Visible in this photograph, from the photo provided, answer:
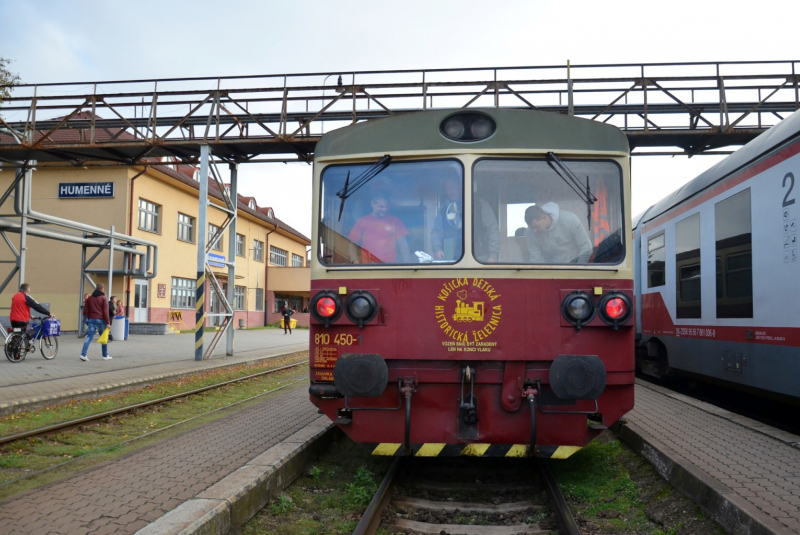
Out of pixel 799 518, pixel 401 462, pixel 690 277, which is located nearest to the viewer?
pixel 799 518

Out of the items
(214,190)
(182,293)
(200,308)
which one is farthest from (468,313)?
(214,190)

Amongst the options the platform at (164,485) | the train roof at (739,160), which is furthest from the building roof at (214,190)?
the train roof at (739,160)

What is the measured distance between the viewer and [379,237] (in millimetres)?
5129

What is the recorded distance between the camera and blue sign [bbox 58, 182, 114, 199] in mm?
22511

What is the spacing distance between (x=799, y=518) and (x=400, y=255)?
9.95ft

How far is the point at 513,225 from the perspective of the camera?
16.4 feet

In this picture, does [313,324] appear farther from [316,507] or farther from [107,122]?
[107,122]

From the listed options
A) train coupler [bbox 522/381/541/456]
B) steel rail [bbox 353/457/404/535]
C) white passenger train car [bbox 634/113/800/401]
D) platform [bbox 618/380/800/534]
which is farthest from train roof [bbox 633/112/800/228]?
steel rail [bbox 353/457/404/535]

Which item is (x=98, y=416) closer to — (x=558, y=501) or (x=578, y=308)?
(x=558, y=501)

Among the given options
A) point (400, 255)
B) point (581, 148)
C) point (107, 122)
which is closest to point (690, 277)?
point (581, 148)

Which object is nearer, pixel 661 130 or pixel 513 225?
pixel 513 225

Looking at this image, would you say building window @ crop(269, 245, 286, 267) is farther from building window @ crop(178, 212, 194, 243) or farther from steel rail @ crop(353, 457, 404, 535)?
steel rail @ crop(353, 457, 404, 535)

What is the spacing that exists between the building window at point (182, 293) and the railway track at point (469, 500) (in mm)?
28114

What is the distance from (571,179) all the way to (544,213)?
348mm
